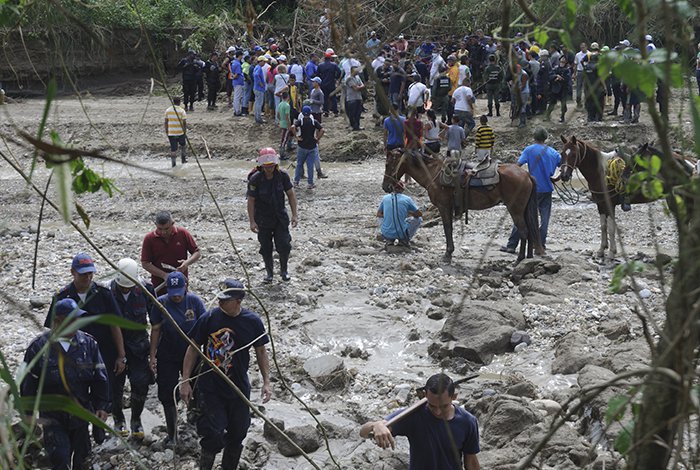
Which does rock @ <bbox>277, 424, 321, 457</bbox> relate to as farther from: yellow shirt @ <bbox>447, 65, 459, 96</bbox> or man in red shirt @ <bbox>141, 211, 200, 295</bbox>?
yellow shirt @ <bbox>447, 65, 459, 96</bbox>

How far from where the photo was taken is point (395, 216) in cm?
1398

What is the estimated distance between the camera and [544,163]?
46.4 feet

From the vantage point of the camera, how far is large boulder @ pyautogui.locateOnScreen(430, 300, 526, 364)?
1034cm

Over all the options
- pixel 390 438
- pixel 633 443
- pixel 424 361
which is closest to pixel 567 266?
pixel 424 361

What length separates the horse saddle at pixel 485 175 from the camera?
13.8 m

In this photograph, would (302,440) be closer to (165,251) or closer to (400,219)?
(165,251)

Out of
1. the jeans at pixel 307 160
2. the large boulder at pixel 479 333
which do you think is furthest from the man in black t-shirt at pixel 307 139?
the large boulder at pixel 479 333

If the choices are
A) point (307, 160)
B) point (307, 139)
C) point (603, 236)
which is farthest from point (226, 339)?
point (307, 160)

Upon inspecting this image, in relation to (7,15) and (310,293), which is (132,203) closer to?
(310,293)

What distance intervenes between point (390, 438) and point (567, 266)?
27.4 ft

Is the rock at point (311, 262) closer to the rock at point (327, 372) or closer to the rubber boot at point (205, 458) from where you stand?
the rock at point (327, 372)

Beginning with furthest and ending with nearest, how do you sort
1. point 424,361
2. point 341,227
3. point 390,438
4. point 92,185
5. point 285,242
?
1. point 341,227
2. point 285,242
3. point 424,361
4. point 390,438
5. point 92,185

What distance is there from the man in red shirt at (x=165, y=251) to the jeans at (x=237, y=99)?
1692 cm

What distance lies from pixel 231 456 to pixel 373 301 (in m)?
5.19
